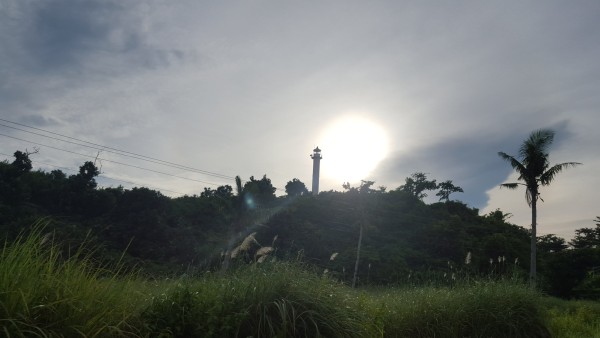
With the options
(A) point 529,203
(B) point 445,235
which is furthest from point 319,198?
(A) point 529,203

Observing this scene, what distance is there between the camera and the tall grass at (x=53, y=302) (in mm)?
2990

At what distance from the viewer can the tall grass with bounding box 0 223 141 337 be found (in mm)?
2990

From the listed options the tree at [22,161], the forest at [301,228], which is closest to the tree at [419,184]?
the forest at [301,228]

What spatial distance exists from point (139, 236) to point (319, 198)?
17.5m

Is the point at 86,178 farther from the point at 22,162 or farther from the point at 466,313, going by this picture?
the point at 466,313

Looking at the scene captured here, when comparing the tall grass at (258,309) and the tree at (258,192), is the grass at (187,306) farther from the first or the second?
the tree at (258,192)

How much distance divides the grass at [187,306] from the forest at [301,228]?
59.2 ft

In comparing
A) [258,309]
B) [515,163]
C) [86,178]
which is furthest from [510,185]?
[86,178]

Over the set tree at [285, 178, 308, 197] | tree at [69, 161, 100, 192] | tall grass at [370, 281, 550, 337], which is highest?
tree at [285, 178, 308, 197]

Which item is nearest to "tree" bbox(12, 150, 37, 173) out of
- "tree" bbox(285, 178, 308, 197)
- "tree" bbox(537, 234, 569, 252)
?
"tree" bbox(285, 178, 308, 197)

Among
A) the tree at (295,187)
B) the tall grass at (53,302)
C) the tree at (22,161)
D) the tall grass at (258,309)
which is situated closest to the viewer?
the tall grass at (53,302)

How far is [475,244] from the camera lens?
33250mm

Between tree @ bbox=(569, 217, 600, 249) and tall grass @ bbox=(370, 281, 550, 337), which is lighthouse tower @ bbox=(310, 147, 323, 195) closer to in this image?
tree @ bbox=(569, 217, 600, 249)

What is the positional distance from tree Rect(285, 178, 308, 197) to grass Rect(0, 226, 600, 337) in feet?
151
